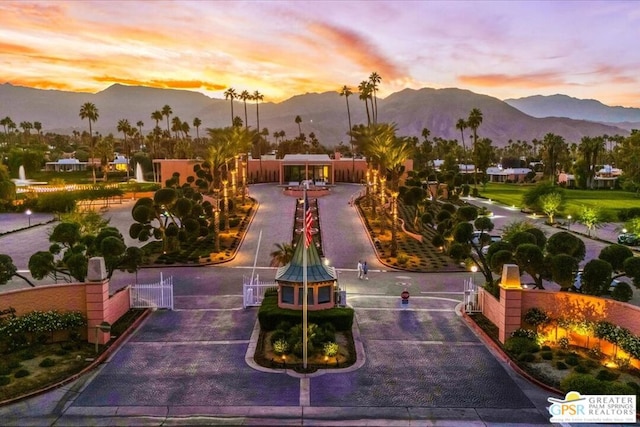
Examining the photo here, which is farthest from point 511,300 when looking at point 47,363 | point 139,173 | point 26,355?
point 139,173

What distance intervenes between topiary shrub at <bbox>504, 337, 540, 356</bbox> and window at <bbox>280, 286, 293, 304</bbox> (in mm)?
10615

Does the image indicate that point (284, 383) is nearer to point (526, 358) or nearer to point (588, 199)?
point (526, 358)

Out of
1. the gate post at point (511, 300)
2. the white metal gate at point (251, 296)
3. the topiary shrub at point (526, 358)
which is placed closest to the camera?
the topiary shrub at point (526, 358)

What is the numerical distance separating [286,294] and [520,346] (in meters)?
11.5

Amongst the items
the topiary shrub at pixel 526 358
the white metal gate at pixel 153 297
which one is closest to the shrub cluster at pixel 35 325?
the white metal gate at pixel 153 297

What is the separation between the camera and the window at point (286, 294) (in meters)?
25.2

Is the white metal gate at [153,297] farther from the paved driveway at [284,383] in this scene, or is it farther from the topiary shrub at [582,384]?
the topiary shrub at [582,384]

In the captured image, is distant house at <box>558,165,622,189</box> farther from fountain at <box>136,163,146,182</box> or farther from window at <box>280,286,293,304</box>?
window at <box>280,286,293,304</box>

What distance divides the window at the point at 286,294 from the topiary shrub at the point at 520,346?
34.8ft

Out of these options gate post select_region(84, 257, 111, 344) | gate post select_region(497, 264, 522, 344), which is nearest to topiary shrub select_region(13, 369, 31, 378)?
gate post select_region(84, 257, 111, 344)

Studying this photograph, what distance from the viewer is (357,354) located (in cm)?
2161

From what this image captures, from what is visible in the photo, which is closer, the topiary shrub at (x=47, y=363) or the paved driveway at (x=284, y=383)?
the paved driveway at (x=284, y=383)

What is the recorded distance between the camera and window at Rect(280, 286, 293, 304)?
82.7ft

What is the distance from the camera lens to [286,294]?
998 inches
